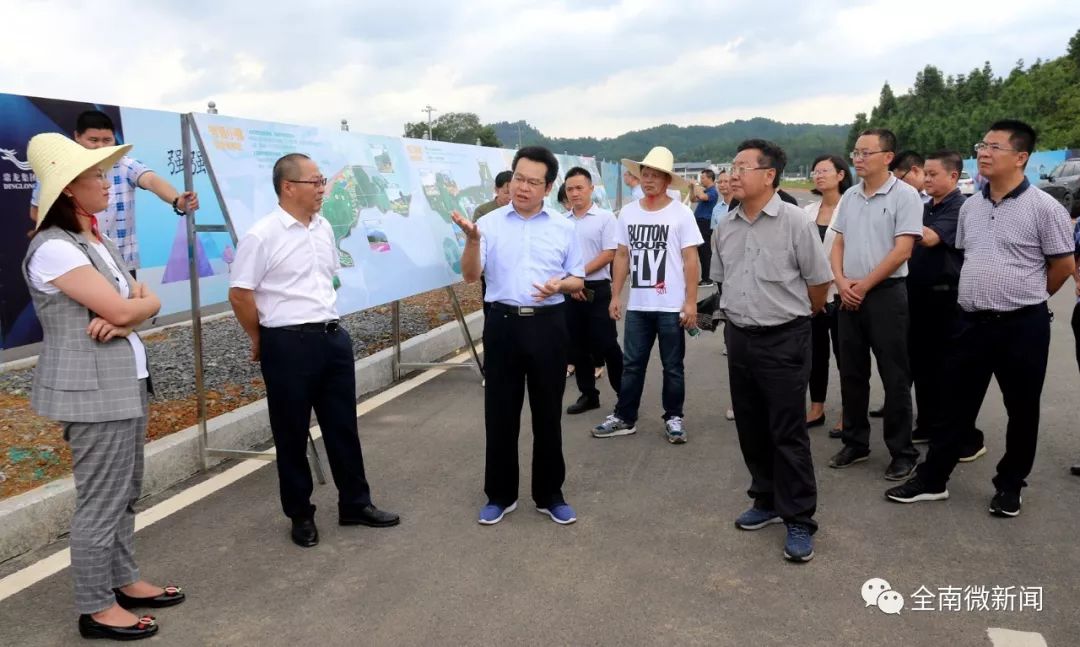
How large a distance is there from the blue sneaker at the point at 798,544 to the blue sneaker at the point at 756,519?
228 mm

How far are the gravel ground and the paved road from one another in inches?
78.2

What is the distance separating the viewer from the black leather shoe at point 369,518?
4094mm

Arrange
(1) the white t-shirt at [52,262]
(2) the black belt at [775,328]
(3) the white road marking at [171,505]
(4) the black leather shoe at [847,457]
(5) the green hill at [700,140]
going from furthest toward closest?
1. (5) the green hill at [700,140]
2. (4) the black leather shoe at [847,457]
3. (2) the black belt at [775,328]
4. (3) the white road marking at [171,505]
5. (1) the white t-shirt at [52,262]

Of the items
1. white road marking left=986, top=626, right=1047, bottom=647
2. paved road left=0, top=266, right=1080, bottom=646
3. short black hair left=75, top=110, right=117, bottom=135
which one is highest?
short black hair left=75, top=110, right=117, bottom=135

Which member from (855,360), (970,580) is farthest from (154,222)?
(970,580)

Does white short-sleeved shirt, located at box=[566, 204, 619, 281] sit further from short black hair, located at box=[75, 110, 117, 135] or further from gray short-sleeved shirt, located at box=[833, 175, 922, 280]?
short black hair, located at box=[75, 110, 117, 135]

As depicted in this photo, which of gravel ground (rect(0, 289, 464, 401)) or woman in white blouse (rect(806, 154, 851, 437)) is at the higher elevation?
woman in white blouse (rect(806, 154, 851, 437))

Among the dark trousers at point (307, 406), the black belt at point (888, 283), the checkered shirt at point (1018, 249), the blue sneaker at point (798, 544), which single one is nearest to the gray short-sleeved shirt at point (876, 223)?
the black belt at point (888, 283)

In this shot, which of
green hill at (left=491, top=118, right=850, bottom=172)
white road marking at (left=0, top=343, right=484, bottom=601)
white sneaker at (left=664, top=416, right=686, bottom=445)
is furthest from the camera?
green hill at (left=491, top=118, right=850, bottom=172)

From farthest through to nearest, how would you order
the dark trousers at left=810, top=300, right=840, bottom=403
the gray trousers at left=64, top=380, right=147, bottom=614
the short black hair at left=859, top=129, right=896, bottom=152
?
the dark trousers at left=810, top=300, right=840, bottom=403
the short black hair at left=859, top=129, right=896, bottom=152
the gray trousers at left=64, top=380, right=147, bottom=614

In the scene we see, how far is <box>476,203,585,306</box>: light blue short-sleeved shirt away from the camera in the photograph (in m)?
4.07

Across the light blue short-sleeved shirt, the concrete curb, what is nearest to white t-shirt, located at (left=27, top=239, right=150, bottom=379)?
the concrete curb

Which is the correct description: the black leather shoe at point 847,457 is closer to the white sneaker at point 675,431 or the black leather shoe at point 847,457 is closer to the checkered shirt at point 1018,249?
the white sneaker at point 675,431

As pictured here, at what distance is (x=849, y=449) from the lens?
4.93 metres
